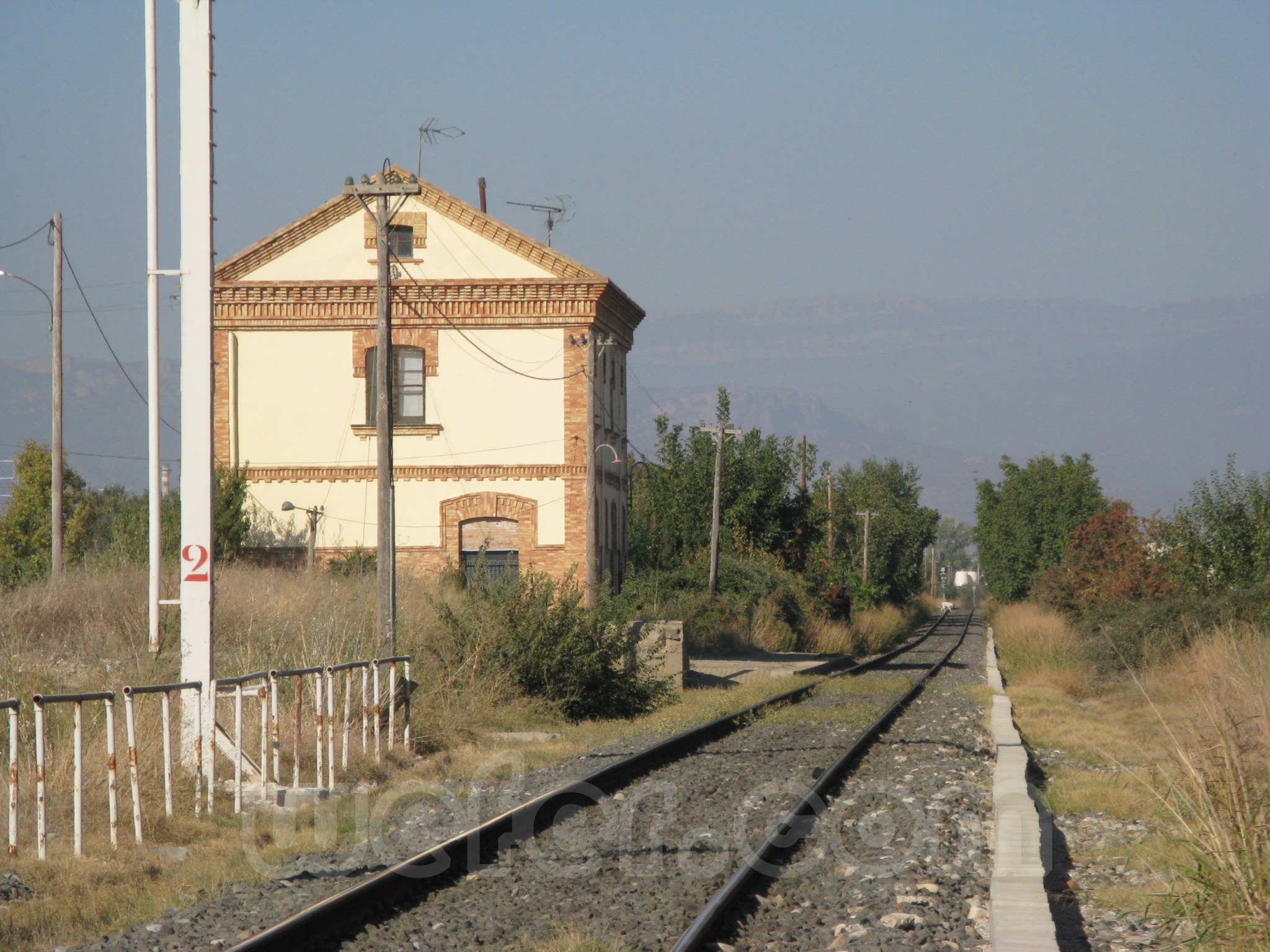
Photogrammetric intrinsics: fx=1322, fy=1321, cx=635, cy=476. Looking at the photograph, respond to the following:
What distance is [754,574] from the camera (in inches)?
1636

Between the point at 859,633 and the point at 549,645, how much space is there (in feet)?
104

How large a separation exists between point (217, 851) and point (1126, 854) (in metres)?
5.94

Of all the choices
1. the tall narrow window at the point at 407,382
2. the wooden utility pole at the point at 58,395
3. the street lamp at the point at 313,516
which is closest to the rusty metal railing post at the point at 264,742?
the wooden utility pole at the point at 58,395

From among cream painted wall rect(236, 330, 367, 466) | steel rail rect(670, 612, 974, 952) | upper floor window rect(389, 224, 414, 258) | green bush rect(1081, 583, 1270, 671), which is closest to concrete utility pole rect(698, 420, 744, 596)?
cream painted wall rect(236, 330, 367, 466)

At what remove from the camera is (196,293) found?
11250 mm

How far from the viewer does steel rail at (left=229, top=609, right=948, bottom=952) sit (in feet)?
20.3

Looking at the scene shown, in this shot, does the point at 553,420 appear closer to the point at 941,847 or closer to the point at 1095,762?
the point at 1095,762

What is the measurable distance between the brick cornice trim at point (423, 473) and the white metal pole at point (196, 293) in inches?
812

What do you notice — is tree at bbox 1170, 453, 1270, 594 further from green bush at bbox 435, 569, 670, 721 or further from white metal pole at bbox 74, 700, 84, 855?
white metal pole at bbox 74, 700, 84, 855

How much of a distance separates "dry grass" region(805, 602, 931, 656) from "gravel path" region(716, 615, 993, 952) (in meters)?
29.5

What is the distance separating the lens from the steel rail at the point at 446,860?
619cm

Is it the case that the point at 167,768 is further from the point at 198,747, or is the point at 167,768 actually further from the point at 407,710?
the point at 407,710

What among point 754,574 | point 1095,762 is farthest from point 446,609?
point 754,574

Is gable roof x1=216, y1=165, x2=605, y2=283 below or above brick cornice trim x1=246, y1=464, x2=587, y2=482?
above
